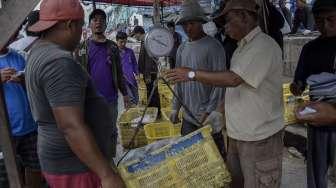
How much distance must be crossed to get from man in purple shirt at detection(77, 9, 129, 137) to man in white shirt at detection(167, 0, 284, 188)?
255 cm

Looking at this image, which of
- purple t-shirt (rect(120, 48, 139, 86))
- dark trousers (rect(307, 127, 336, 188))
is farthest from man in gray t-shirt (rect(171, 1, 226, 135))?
purple t-shirt (rect(120, 48, 139, 86))

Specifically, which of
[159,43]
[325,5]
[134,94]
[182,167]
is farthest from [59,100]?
[134,94]

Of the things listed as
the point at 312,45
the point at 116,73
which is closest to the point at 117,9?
the point at 116,73

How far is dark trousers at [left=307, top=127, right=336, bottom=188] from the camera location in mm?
3214

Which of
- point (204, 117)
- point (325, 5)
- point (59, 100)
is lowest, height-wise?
point (204, 117)

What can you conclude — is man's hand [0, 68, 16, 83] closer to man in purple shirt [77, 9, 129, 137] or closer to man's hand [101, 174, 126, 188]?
man in purple shirt [77, 9, 129, 137]

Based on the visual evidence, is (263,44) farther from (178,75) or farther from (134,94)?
(134,94)

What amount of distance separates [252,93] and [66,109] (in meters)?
1.43

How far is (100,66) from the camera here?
5.52 meters

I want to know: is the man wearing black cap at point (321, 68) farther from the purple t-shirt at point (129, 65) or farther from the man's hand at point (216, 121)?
the purple t-shirt at point (129, 65)

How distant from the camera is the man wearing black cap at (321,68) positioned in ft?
10.3

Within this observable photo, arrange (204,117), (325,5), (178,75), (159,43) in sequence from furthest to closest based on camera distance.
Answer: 1. (204,117)
2. (159,43)
3. (325,5)
4. (178,75)

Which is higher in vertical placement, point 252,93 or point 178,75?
point 178,75

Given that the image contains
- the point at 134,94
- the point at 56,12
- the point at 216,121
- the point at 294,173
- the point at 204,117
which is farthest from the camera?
the point at 134,94
